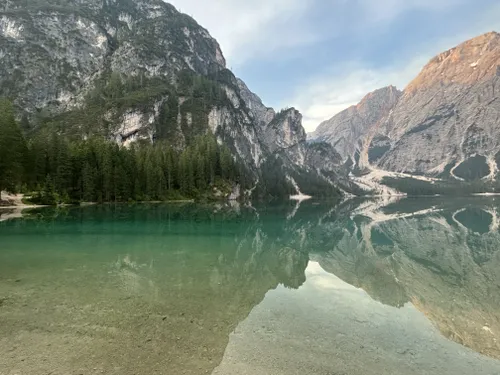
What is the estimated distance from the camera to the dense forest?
2682 inches

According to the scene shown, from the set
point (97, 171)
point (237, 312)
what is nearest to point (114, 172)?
point (97, 171)

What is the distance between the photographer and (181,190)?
12612 cm

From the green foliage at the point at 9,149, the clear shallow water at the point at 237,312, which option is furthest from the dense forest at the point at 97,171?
the clear shallow water at the point at 237,312

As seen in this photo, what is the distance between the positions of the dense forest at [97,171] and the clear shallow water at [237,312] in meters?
45.2

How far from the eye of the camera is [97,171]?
98125mm

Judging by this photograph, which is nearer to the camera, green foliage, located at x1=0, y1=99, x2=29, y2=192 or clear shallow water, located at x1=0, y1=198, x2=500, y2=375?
clear shallow water, located at x1=0, y1=198, x2=500, y2=375

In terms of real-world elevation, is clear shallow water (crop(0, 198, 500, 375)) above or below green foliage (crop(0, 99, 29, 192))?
below

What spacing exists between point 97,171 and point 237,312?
308 feet

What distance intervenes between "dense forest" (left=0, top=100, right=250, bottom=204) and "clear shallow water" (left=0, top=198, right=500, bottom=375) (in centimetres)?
4516

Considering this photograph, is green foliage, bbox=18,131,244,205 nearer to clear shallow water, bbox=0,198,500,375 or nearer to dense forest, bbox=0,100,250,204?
dense forest, bbox=0,100,250,204

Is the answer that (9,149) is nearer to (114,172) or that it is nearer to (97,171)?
(97,171)

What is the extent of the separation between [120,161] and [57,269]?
91247mm

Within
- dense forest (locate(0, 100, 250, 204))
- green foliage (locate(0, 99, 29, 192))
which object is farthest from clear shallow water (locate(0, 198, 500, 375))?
dense forest (locate(0, 100, 250, 204))

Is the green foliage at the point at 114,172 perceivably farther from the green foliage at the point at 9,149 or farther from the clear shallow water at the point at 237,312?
the clear shallow water at the point at 237,312
